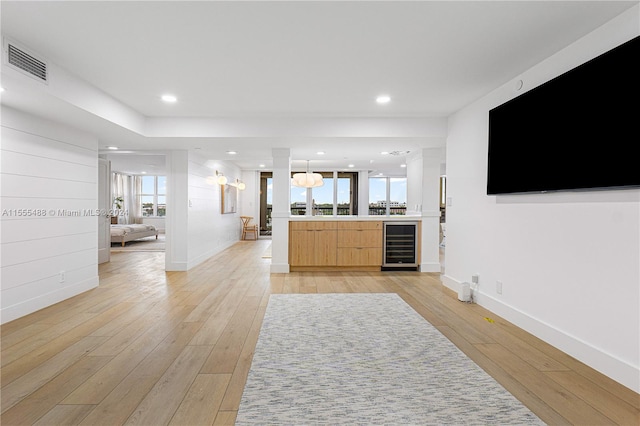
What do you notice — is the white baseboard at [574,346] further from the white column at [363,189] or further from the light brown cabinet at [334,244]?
the white column at [363,189]

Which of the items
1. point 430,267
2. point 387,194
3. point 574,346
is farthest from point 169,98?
point 387,194

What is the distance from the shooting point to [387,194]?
11250mm

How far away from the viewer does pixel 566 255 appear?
2.57 meters

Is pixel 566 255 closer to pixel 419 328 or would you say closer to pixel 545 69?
pixel 419 328

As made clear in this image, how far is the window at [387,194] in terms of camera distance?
36.9 feet

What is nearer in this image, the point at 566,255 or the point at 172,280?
the point at 566,255

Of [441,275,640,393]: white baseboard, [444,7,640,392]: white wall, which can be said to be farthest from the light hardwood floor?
[444,7,640,392]: white wall

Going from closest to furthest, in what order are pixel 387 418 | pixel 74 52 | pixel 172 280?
pixel 387 418 → pixel 74 52 → pixel 172 280

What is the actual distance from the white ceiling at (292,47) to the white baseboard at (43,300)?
204 cm

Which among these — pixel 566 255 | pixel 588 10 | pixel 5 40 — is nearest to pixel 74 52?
pixel 5 40

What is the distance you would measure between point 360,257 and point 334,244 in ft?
1.75

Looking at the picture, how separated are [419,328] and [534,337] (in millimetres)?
982

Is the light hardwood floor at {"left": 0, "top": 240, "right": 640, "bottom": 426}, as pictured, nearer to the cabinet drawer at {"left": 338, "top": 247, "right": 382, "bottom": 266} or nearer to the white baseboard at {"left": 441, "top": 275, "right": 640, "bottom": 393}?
the white baseboard at {"left": 441, "top": 275, "right": 640, "bottom": 393}

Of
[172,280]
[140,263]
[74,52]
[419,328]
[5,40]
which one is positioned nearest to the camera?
[5,40]
